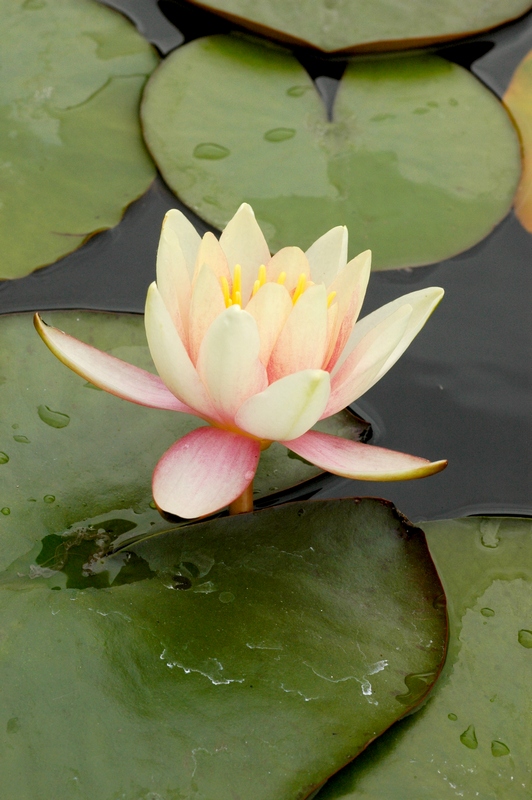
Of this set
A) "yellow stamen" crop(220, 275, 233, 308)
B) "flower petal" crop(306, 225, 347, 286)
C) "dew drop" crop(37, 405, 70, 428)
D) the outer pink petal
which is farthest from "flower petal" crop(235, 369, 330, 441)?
"dew drop" crop(37, 405, 70, 428)

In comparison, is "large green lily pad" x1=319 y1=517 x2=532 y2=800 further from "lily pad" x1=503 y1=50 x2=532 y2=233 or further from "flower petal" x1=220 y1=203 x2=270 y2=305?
"lily pad" x1=503 y1=50 x2=532 y2=233

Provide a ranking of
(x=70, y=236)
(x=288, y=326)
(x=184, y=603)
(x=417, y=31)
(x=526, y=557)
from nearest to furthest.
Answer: (x=288, y=326), (x=184, y=603), (x=526, y=557), (x=70, y=236), (x=417, y=31)

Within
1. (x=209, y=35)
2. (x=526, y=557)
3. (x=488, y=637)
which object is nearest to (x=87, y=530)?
(x=488, y=637)

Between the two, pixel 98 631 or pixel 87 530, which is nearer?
pixel 98 631

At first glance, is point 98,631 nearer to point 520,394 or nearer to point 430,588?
point 430,588

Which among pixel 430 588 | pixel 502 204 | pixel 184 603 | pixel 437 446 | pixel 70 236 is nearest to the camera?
pixel 184 603

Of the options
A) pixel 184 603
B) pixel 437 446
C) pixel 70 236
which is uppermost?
pixel 70 236

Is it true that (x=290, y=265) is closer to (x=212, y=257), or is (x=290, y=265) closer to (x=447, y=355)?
(x=212, y=257)
